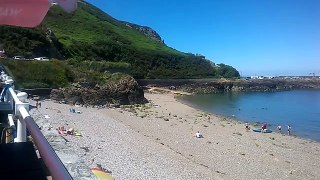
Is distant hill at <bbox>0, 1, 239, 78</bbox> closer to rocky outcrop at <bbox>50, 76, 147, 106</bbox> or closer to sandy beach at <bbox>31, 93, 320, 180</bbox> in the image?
rocky outcrop at <bbox>50, 76, 147, 106</bbox>

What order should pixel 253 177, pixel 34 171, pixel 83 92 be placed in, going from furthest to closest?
pixel 83 92 < pixel 253 177 < pixel 34 171

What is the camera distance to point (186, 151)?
58.0 feet

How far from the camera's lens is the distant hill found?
4731cm

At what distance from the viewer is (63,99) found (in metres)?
29.5

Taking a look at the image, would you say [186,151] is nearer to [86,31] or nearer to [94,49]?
[94,49]

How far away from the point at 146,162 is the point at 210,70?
308 ft

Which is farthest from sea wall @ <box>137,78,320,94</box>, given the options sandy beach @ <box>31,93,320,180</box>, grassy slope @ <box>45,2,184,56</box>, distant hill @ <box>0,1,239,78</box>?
sandy beach @ <box>31,93,320,180</box>

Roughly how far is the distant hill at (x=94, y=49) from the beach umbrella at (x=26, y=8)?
43.1m

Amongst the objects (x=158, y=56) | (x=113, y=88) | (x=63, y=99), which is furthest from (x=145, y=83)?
(x=63, y=99)

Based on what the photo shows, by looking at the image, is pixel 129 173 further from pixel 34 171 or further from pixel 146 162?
pixel 34 171

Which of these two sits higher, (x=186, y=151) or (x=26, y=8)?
(x=26, y=8)

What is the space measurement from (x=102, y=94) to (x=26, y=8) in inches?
1272

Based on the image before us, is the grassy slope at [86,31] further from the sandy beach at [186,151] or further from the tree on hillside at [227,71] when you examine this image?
the sandy beach at [186,151]

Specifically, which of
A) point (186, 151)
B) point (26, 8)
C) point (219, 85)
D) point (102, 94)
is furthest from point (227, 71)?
point (26, 8)
